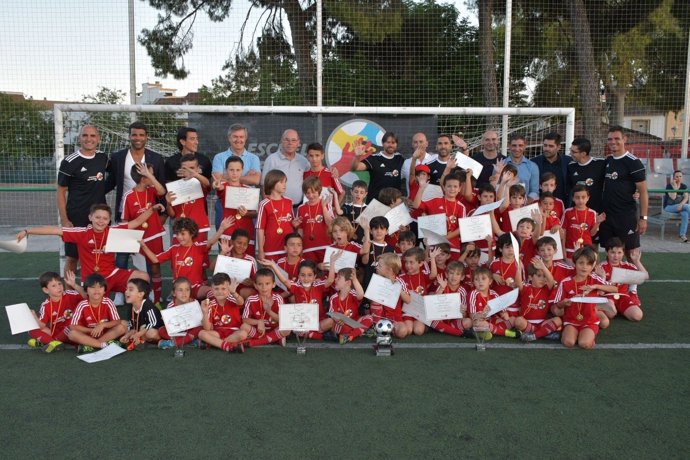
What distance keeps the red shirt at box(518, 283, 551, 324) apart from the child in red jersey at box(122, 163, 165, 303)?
3.27 metres

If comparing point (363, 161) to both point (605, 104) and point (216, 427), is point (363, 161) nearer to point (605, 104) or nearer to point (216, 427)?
point (216, 427)

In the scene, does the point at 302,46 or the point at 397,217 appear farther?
the point at 302,46

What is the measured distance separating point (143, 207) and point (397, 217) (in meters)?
2.36

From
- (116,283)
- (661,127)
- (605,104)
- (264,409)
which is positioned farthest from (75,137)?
(661,127)

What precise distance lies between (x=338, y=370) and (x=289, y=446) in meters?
1.09

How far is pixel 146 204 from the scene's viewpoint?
5.25 meters

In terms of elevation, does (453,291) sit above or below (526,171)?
below

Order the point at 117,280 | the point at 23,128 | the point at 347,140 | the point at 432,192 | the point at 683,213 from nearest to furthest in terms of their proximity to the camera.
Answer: the point at 117,280 < the point at 432,192 < the point at 347,140 < the point at 683,213 < the point at 23,128

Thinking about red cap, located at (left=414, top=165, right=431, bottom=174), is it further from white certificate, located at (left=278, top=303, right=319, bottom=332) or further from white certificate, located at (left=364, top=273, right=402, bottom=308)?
white certificate, located at (left=278, top=303, right=319, bottom=332)

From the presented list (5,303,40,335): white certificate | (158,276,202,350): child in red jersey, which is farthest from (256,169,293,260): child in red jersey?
(5,303,40,335): white certificate

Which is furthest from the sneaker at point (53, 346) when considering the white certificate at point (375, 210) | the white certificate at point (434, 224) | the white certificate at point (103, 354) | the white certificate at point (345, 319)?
the white certificate at point (434, 224)

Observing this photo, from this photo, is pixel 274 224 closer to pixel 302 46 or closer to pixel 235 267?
pixel 235 267

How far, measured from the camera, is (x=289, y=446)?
2.75 metres

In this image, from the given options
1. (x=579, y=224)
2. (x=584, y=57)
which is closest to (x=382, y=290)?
(x=579, y=224)
